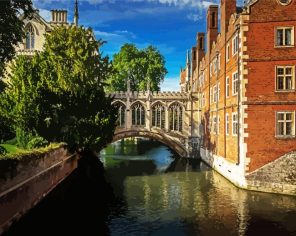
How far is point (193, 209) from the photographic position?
19672mm

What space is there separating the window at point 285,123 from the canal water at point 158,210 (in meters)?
4.27

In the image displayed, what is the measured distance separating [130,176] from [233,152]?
9.37m

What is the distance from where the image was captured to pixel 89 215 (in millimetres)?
18578

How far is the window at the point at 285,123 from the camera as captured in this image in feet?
78.5

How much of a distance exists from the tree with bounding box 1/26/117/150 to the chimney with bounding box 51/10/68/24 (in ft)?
58.0

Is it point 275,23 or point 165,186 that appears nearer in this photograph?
point 275,23

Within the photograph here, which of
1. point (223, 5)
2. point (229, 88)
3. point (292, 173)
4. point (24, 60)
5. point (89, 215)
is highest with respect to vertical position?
point (223, 5)

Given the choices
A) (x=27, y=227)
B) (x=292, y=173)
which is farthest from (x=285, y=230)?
(x=27, y=227)

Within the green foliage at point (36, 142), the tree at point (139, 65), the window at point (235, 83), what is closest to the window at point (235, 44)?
the window at point (235, 83)

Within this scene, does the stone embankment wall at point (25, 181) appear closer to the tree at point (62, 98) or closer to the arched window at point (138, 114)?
the tree at point (62, 98)

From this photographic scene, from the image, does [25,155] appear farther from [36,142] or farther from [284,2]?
[284,2]

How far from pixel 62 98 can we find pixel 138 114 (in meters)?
19.2

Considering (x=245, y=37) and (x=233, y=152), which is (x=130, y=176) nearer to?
(x=233, y=152)

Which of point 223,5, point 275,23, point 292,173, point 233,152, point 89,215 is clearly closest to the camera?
point 89,215
